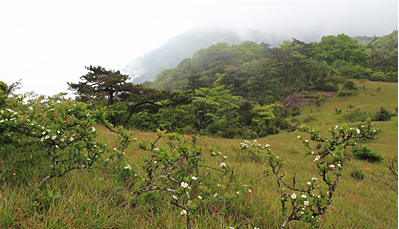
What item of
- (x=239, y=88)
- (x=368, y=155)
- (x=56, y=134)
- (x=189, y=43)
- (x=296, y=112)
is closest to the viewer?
(x=56, y=134)

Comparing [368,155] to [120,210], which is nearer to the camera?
[120,210]

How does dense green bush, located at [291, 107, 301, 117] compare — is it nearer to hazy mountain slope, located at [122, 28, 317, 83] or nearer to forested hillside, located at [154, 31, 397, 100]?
forested hillside, located at [154, 31, 397, 100]

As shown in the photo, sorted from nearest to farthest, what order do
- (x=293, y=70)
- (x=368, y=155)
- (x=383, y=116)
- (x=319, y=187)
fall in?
(x=319, y=187) < (x=368, y=155) < (x=383, y=116) < (x=293, y=70)

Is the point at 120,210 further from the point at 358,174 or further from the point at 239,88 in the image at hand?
the point at 239,88

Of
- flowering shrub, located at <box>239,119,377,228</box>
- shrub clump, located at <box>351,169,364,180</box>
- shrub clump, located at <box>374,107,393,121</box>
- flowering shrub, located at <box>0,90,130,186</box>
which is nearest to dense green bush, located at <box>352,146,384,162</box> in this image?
shrub clump, located at <box>351,169,364,180</box>

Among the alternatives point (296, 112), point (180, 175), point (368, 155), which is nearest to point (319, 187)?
point (180, 175)

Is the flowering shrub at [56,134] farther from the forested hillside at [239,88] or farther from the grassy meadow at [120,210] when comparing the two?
Result: the forested hillside at [239,88]

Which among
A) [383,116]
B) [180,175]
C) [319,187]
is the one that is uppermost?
[180,175]

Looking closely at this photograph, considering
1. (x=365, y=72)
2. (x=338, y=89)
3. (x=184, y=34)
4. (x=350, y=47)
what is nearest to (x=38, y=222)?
(x=338, y=89)

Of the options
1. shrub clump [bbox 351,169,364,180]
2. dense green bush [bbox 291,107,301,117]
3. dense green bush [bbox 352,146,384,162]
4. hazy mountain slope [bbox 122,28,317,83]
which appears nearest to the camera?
shrub clump [bbox 351,169,364,180]

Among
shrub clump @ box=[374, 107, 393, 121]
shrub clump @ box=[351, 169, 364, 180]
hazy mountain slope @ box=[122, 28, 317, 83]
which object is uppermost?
hazy mountain slope @ box=[122, 28, 317, 83]

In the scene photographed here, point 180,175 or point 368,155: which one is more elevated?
point 180,175

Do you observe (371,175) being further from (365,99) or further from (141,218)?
(365,99)

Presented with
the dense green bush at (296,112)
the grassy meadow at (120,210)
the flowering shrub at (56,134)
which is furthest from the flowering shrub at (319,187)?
the dense green bush at (296,112)
